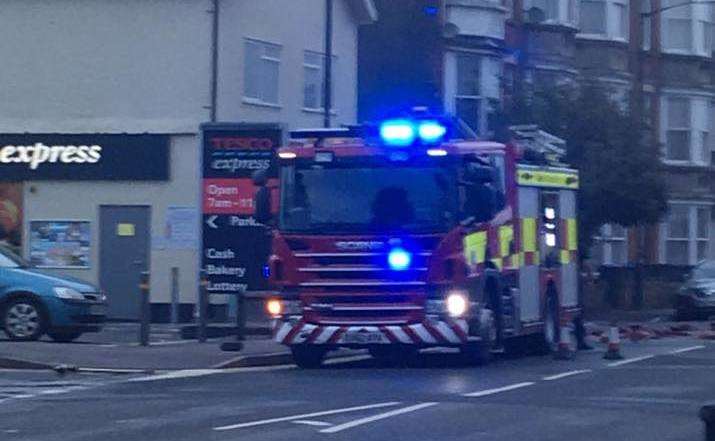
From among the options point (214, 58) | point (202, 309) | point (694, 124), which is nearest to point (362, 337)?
point (202, 309)

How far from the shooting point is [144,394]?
18891mm

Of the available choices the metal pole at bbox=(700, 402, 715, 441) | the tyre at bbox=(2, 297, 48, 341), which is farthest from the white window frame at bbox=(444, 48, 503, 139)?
the metal pole at bbox=(700, 402, 715, 441)

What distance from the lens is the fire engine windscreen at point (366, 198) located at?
21.9 m

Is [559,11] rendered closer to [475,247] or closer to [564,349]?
[564,349]

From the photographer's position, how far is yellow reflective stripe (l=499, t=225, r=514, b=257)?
23406 millimetres

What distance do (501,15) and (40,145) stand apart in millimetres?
13832

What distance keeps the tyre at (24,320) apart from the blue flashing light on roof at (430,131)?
24.2 feet

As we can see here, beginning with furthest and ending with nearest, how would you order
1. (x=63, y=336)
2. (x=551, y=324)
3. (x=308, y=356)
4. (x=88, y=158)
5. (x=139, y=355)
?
(x=88, y=158), (x=63, y=336), (x=551, y=324), (x=139, y=355), (x=308, y=356)

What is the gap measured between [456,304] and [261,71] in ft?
56.7

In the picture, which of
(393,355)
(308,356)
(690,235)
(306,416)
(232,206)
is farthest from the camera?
(690,235)

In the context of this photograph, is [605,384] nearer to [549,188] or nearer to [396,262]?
[396,262]

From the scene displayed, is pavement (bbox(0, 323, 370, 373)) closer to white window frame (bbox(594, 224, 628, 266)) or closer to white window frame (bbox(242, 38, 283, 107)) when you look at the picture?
white window frame (bbox(242, 38, 283, 107))

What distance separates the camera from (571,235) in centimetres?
2745

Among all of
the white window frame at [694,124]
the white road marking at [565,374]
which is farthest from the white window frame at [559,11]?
the white road marking at [565,374]
